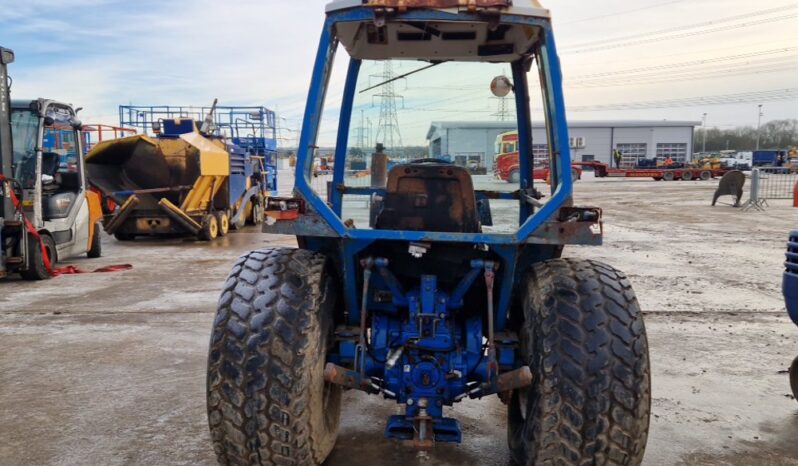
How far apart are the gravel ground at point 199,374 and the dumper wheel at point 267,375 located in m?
0.79

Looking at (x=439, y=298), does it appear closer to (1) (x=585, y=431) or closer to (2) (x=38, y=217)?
(1) (x=585, y=431)

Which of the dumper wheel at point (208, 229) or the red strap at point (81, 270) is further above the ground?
the dumper wheel at point (208, 229)

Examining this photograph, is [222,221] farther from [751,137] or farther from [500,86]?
[751,137]

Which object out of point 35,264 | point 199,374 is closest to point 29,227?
point 35,264

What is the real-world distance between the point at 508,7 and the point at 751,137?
8715 cm

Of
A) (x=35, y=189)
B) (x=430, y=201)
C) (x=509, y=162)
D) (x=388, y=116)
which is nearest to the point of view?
(x=430, y=201)

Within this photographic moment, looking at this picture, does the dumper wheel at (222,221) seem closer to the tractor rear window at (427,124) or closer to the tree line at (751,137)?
the tractor rear window at (427,124)

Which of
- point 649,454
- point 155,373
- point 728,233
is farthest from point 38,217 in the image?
point 728,233

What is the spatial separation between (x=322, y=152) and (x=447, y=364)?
134 cm

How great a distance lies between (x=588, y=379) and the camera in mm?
2477

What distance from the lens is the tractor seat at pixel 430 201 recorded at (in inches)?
127

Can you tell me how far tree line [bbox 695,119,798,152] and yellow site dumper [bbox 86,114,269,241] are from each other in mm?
78352

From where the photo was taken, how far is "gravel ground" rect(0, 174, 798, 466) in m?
3.48

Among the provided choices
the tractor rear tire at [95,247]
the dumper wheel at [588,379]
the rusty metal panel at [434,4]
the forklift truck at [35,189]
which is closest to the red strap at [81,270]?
the forklift truck at [35,189]
